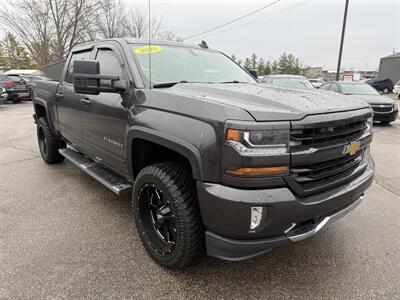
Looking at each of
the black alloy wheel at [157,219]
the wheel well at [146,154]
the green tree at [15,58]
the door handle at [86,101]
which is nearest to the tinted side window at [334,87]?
the door handle at [86,101]

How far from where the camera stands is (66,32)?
103 ft

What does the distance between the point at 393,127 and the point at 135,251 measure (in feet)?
35.3

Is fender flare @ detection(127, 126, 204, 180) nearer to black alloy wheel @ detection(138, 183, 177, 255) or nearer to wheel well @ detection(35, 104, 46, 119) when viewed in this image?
black alloy wheel @ detection(138, 183, 177, 255)

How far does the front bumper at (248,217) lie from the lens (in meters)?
1.80

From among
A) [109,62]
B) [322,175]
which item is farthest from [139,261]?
[109,62]

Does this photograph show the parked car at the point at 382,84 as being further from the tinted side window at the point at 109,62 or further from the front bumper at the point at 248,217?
the front bumper at the point at 248,217

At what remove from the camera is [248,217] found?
1811 millimetres

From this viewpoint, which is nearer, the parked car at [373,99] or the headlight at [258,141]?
the headlight at [258,141]

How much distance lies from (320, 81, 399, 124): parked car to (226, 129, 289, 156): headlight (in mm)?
9468

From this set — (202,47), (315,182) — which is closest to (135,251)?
(315,182)

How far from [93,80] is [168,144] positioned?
39.5 inches

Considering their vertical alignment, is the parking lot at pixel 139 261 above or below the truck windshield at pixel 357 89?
below

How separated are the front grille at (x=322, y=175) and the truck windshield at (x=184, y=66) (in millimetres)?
1480

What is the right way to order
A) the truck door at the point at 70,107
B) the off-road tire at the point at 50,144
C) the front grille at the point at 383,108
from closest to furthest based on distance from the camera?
the truck door at the point at 70,107 → the off-road tire at the point at 50,144 → the front grille at the point at 383,108
